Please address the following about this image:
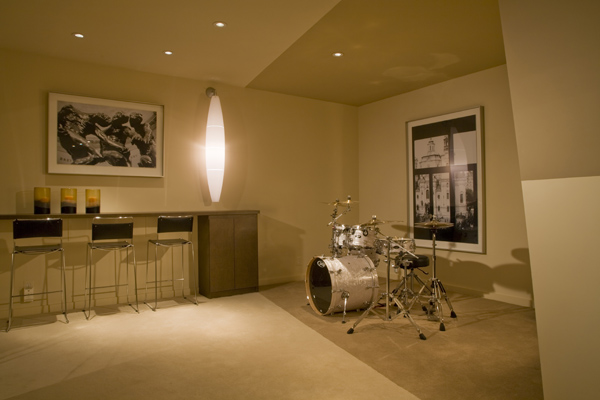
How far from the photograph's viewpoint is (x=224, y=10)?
10.2 feet

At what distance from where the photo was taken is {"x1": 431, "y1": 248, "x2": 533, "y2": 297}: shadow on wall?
426 centimetres

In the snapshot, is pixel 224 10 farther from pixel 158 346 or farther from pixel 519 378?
pixel 519 378

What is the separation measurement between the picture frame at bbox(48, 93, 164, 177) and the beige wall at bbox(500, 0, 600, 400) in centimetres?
406

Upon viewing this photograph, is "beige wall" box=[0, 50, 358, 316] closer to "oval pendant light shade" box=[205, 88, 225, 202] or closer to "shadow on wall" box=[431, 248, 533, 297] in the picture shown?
"oval pendant light shade" box=[205, 88, 225, 202]

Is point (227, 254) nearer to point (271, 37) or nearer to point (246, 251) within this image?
point (246, 251)

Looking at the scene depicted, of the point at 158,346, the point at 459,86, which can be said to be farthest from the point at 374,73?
the point at 158,346

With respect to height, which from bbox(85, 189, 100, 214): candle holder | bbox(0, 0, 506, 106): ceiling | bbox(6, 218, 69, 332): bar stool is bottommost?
bbox(6, 218, 69, 332): bar stool

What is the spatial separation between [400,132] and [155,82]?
11.3ft

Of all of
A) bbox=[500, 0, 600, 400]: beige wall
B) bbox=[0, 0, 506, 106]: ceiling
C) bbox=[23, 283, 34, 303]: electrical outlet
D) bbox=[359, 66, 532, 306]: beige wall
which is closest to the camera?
bbox=[500, 0, 600, 400]: beige wall

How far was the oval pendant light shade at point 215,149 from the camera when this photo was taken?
4.81m

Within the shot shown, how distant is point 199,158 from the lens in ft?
16.1

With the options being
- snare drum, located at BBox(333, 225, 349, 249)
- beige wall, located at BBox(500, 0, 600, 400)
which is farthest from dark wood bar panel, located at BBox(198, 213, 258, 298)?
beige wall, located at BBox(500, 0, 600, 400)

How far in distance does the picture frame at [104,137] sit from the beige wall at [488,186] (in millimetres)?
3312

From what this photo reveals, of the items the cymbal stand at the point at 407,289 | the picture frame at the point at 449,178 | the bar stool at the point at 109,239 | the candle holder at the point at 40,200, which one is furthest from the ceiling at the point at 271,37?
the cymbal stand at the point at 407,289
